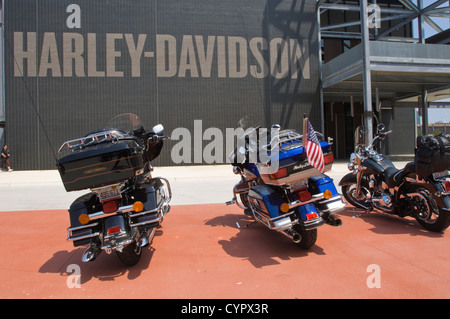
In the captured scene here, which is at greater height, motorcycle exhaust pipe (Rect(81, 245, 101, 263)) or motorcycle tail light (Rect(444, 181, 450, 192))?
motorcycle tail light (Rect(444, 181, 450, 192))

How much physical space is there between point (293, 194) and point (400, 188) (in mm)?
2072

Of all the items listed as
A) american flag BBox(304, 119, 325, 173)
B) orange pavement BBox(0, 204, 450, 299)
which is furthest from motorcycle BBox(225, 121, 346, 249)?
orange pavement BBox(0, 204, 450, 299)

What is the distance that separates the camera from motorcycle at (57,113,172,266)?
114 inches

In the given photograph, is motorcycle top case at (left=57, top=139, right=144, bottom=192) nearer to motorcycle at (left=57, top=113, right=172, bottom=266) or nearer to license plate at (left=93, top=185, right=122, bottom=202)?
motorcycle at (left=57, top=113, right=172, bottom=266)

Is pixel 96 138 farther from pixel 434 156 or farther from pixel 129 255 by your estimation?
pixel 434 156

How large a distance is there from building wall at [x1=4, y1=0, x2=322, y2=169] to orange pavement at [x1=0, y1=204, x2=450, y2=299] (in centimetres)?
1180

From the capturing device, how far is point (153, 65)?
15.5 m

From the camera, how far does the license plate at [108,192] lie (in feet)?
9.98

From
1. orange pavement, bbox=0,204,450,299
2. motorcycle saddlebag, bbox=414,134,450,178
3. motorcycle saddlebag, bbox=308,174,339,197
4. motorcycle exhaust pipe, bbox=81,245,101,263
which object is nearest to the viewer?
orange pavement, bbox=0,204,450,299

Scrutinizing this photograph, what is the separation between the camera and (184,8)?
15828 mm

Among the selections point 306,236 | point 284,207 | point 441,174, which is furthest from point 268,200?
point 441,174

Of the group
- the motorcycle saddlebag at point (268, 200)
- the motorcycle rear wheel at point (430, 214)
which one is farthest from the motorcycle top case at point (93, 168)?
the motorcycle rear wheel at point (430, 214)

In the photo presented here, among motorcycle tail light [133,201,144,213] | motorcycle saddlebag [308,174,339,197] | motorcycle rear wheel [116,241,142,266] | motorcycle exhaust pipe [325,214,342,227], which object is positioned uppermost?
motorcycle saddlebag [308,174,339,197]

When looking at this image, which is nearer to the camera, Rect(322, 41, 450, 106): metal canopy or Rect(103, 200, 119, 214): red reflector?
Rect(103, 200, 119, 214): red reflector
